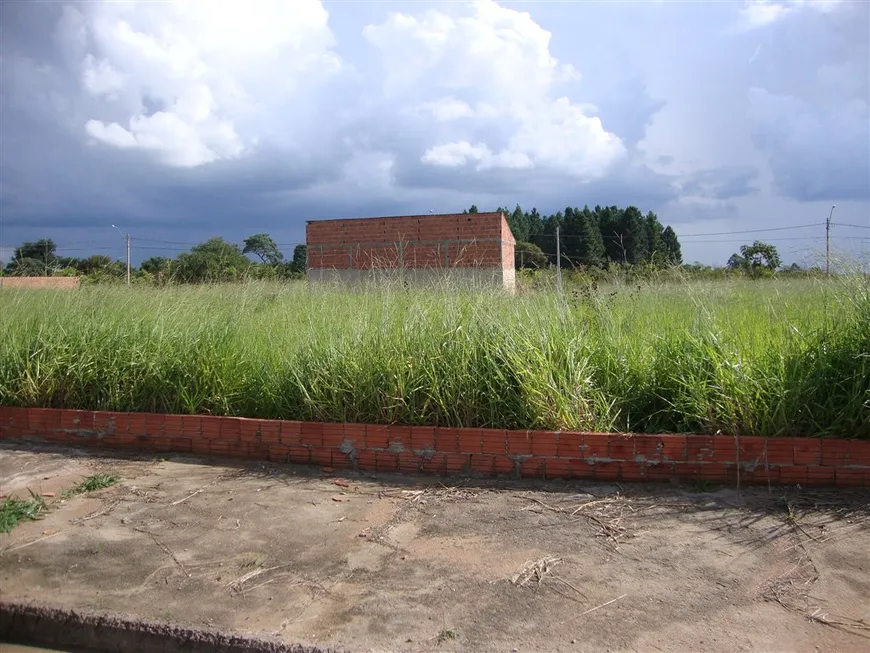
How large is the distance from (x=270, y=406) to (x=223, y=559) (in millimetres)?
2008

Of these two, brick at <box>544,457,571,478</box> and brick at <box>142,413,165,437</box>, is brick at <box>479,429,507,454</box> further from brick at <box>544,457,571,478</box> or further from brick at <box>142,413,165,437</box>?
brick at <box>142,413,165,437</box>

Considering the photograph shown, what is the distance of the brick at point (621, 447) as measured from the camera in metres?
4.19

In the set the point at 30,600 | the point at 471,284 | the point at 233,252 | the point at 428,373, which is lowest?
the point at 30,600

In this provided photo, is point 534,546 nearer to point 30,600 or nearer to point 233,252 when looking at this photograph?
point 30,600

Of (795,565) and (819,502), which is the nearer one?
(795,565)

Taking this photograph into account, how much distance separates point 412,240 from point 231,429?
49.0 ft

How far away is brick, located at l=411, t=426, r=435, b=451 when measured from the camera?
452cm

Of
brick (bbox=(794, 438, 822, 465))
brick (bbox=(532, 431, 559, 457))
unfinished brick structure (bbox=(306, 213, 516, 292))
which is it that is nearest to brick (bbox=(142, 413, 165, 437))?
brick (bbox=(532, 431, 559, 457))

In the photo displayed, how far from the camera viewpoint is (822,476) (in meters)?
4.02

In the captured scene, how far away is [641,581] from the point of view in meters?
3.01

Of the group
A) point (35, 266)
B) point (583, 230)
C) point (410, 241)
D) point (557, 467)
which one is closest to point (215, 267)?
point (35, 266)

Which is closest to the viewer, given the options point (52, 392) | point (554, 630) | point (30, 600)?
point (554, 630)

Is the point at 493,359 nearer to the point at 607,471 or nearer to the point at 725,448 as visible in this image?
the point at 607,471

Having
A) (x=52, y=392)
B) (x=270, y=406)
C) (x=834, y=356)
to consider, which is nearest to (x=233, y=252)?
(x=52, y=392)
